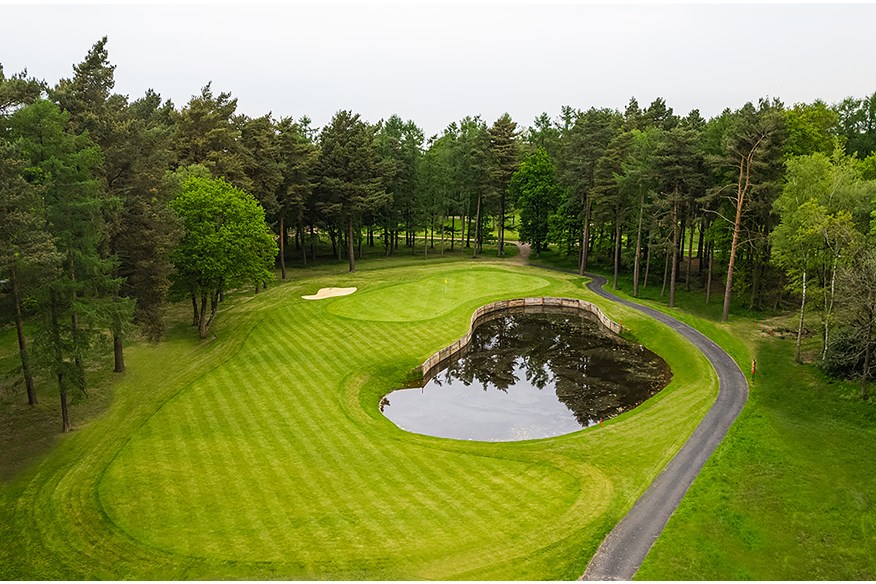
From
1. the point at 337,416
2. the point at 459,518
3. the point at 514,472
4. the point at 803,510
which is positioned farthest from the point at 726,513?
the point at 337,416

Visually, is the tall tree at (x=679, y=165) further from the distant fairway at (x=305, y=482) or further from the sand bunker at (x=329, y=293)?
the sand bunker at (x=329, y=293)

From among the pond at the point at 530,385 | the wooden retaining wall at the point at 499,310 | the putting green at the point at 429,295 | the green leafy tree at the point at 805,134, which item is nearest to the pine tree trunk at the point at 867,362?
the pond at the point at 530,385

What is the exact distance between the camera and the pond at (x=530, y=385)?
104ft

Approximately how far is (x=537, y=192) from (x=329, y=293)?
1448 inches

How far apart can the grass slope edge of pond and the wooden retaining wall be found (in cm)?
1785

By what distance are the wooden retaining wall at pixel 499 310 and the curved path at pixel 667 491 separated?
14252 mm

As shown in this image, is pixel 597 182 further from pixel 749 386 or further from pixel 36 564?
pixel 36 564

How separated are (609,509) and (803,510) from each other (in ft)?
25.7

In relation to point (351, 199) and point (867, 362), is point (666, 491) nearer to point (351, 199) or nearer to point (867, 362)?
point (867, 362)

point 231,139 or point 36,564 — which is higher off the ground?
point 231,139

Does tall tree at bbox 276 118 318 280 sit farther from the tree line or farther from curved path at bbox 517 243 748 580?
curved path at bbox 517 243 748 580

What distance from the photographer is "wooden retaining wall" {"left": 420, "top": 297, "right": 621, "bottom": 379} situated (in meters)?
40.6

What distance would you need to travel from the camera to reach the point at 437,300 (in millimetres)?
54438

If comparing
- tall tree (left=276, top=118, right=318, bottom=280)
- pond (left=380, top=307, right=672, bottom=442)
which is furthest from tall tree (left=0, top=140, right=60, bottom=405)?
tall tree (left=276, top=118, right=318, bottom=280)
